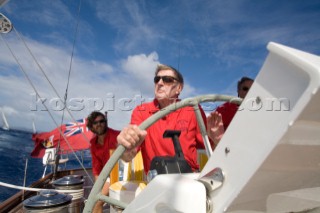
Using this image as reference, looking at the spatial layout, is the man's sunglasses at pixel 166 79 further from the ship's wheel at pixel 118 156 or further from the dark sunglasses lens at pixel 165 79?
the ship's wheel at pixel 118 156

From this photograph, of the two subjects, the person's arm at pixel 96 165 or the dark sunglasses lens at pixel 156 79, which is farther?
the person's arm at pixel 96 165

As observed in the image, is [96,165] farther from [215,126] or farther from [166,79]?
[215,126]

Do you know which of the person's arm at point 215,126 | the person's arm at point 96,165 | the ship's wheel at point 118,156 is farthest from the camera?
the person's arm at point 96,165

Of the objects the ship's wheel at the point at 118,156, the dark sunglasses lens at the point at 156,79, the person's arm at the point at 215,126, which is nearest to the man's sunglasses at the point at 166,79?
the dark sunglasses lens at the point at 156,79

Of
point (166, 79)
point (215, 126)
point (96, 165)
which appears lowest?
point (96, 165)

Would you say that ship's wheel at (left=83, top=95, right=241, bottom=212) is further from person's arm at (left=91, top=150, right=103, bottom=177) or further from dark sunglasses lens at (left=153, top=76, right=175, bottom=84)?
person's arm at (left=91, top=150, right=103, bottom=177)

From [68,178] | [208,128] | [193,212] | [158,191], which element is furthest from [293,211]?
[68,178]

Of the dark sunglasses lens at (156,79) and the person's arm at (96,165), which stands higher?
the dark sunglasses lens at (156,79)

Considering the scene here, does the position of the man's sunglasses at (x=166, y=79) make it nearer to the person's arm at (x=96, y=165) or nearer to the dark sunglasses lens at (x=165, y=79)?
the dark sunglasses lens at (x=165, y=79)

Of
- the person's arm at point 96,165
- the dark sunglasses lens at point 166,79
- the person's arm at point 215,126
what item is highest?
the dark sunglasses lens at point 166,79

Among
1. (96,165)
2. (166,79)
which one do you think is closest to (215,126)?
(166,79)

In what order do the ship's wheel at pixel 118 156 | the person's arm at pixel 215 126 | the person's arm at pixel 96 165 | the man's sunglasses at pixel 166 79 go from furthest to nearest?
1. the person's arm at pixel 96 165
2. the man's sunglasses at pixel 166 79
3. the person's arm at pixel 215 126
4. the ship's wheel at pixel 118 156

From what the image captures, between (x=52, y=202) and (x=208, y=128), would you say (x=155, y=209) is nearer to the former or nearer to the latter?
(x=208, y=128)

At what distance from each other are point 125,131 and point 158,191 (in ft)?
1.20
